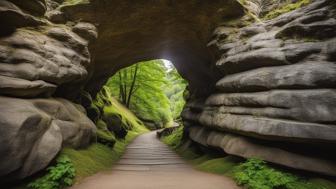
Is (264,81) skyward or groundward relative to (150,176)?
skyward

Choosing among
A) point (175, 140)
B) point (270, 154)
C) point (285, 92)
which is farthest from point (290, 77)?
point (175, 140)

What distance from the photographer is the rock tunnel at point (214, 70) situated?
635cm

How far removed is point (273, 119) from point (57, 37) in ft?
27.7

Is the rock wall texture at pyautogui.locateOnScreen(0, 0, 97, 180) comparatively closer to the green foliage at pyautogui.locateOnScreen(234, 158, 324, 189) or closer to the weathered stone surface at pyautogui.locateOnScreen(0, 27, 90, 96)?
Result: the weathered stone surface at pyautogui.locateOnScreen(0, 27, 90, 96)

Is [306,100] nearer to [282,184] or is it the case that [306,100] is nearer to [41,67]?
[282,184]

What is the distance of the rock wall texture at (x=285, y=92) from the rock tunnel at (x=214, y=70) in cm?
3

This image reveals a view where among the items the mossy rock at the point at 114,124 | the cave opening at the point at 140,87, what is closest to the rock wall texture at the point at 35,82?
the mossy rock at the point at 114,124

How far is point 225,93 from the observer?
10.2 metres

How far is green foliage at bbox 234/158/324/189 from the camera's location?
246 inches

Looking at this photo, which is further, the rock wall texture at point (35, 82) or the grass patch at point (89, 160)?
the grass patch at point (89, 160)

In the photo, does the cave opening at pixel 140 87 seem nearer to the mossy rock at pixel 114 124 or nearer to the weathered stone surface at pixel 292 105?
the mossy rock at pixel 114 124

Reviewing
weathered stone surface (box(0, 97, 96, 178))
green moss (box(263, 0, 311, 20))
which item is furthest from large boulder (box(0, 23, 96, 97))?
green moss (box(263, 0, 311, 20))

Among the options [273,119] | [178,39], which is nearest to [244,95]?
[273,119]

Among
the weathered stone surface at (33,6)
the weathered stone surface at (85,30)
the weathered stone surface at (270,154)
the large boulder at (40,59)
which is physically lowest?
the weathered stone surface at (270,154)
